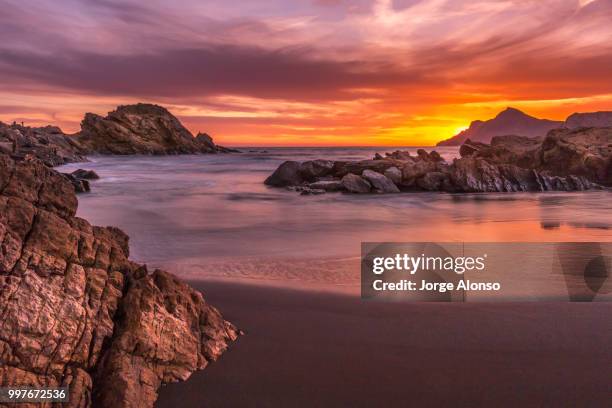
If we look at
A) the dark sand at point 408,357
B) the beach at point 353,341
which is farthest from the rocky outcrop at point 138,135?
the dark sand at point 408,357

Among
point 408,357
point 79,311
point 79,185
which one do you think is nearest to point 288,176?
point 79,185

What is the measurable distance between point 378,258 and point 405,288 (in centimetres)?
267

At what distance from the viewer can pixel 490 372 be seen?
4.03m

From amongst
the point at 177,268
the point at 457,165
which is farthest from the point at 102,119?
the point at 177,268

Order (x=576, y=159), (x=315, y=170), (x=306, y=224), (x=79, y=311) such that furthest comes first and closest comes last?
(x=576, y=159), (x=315, y=170), (x=306, y=224), (x=79, y=311)

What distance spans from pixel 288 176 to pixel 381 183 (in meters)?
5.72

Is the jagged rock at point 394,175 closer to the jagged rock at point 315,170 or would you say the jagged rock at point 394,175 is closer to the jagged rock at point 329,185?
the jagged rock at point 329,185

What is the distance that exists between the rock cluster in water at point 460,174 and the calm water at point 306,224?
→ 1.22 m

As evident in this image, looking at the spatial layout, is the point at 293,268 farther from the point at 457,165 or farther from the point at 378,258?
the point at 457,165

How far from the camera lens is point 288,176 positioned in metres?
25.1

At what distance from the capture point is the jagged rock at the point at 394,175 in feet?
73.7

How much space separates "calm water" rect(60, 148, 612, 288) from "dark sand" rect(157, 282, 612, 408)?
1.70 meters

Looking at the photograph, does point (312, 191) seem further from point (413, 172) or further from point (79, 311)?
point (79, 311)

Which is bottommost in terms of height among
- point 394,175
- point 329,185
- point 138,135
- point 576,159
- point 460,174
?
point 329,185
